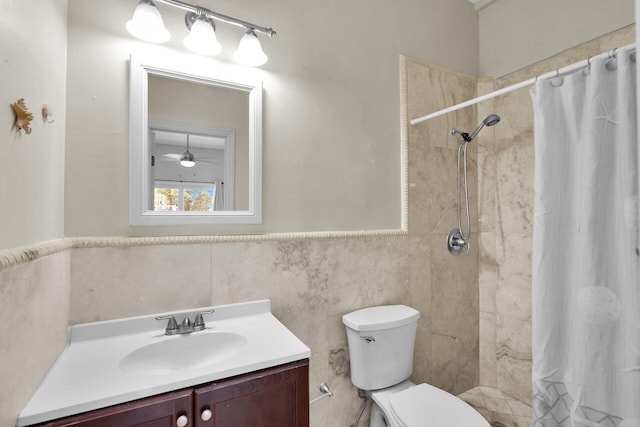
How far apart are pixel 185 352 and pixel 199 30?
1.25m

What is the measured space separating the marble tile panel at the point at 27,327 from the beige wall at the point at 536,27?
8.48 ft

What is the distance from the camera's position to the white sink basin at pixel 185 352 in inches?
42.8

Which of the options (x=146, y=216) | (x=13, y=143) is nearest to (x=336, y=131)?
(x=146, y=216)

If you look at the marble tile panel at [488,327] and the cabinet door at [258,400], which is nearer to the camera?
the cabinet door at [258,400]

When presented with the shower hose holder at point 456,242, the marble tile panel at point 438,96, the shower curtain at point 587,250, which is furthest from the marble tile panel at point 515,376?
the marble tile panel at point 438,96

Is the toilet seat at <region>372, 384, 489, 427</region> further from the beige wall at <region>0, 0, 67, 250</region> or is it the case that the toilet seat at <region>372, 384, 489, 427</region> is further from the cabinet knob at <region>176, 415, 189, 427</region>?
the beige wall at <region>0, 0, 67, 250</region>

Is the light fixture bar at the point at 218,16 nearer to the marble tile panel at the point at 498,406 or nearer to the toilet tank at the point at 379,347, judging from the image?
the toilet tank at the point at 379,347

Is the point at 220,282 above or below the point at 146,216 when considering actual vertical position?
below

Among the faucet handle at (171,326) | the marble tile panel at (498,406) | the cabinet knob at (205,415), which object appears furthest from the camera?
the marble tile panel at (498,406)

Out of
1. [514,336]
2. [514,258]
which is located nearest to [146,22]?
[514,258]

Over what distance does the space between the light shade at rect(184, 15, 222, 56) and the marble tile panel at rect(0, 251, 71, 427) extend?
92 cm

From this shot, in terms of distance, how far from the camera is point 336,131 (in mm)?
1672

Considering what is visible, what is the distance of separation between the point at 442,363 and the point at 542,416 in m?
0.94

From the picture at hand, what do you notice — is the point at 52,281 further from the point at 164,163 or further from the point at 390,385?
the point at 390,385
